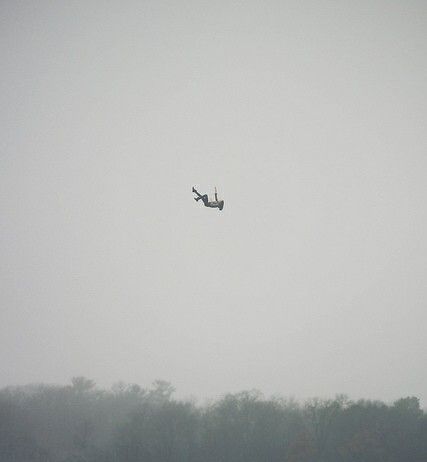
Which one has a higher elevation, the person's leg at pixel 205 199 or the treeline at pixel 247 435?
the person's leg at pixel 205 199

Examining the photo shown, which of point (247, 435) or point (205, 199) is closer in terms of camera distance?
point (205, 199)

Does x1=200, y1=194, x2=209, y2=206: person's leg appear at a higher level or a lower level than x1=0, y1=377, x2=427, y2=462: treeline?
higher

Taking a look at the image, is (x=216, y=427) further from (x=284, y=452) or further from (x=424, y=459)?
(x=424, y=459)

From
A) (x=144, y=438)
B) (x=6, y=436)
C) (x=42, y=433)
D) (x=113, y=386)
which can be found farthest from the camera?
(x=113, y=386)

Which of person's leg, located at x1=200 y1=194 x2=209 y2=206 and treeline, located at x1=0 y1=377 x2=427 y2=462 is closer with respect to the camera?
person's leg, located at x1=200 y1=194 x2=209 y2=206

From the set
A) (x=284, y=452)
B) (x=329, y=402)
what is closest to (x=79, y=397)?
(x=284, y=452)

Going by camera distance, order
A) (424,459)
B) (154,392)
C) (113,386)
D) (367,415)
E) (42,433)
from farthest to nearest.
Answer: (113,386), (154,392), (42,433), (367,415), (424,459)

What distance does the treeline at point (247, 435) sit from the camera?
5009 cm

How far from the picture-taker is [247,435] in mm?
59844

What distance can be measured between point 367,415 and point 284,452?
50.0 feet

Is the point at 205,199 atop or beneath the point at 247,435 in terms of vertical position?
atop

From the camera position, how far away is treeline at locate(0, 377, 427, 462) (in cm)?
5009

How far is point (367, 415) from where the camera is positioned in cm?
5400

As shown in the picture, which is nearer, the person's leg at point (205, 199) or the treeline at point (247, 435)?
the person's leg at point (205, 199)
